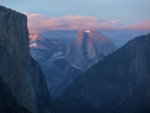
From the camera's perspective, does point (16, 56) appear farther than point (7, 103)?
Yes

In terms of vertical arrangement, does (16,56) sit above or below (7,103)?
above

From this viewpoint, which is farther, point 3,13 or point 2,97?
point 3,13

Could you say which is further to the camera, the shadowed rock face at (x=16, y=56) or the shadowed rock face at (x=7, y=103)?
the shadowed rock face at (x=16, y=56)

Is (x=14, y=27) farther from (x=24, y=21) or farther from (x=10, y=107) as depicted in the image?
(x=10, y=107)

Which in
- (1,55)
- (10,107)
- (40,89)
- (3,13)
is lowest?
(40,89)

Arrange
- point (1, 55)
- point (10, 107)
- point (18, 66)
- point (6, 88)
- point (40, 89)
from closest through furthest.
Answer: point (10, 107) < point (6, 88) < point (1, 55) < point (18, 66) < point (40, 89)

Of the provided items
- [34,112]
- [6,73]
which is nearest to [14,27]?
[6,73]

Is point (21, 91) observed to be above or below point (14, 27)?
below

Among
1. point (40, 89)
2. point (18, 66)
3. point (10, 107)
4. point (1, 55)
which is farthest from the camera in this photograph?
point (40, 89)

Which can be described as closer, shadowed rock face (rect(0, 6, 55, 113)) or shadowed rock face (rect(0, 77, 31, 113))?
shadowed rock face (rect(0, 77, 31, 113))
